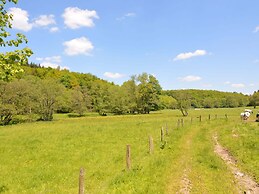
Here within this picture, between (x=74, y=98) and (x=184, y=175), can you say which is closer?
(x=184, y=175)

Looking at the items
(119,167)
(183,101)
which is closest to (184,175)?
(119,167)

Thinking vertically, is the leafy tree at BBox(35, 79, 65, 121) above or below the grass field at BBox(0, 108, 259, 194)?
above

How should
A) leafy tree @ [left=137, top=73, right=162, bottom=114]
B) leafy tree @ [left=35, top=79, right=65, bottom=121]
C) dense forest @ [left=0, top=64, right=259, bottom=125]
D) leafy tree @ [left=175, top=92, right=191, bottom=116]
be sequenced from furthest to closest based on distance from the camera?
leafy tree @ [left=137, top=73, right=162, bottom=114]
leafy tree @ [left=175, top=92, right=191, bottom=116]
leafy tree @ [left=35, top=79, right=65, bottom=121]
dense forest @ [left=0, top=64, right=259, bottom=125]

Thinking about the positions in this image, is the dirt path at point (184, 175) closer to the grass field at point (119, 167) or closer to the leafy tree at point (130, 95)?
the grass field at point (119, 167)

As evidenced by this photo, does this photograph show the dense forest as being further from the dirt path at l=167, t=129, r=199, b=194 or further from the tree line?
the dirt path at l=167, t=129, r=199, b=194

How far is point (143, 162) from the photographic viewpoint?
18.0m

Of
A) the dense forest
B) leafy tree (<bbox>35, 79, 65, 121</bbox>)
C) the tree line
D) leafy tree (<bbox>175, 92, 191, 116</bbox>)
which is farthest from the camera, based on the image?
leafy tree (<bbox>175, 92, 191, 116</bbox>)

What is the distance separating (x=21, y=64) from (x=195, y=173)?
38.3 ft

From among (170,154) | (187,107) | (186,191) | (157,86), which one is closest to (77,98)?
(157,86)

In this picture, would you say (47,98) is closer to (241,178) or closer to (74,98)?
(74,98)

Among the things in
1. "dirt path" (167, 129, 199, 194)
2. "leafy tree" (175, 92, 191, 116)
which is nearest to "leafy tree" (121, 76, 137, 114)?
"leafy tree" (175, 92, 191, 116)

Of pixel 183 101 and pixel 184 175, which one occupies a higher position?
pixel 183 101

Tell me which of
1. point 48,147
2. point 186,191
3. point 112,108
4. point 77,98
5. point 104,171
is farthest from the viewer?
point 112,108

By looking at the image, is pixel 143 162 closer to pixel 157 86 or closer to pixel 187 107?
pixel 187 107
